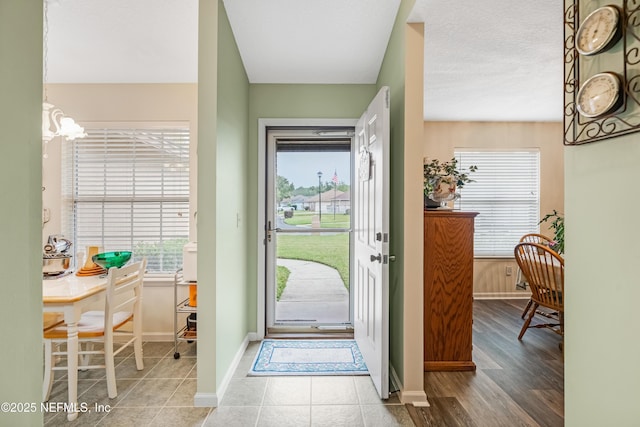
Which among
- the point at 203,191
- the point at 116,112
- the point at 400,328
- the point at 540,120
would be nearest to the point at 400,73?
the point at 203,191

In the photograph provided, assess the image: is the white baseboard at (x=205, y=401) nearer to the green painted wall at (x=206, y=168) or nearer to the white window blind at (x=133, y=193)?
the green painted wall at (x=206, y=168)

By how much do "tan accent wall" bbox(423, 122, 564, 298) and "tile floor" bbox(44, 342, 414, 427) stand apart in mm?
3127

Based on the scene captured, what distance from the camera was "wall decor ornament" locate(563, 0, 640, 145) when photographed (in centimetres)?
77

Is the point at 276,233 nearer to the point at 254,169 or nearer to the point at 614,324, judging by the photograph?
the point at 254,169

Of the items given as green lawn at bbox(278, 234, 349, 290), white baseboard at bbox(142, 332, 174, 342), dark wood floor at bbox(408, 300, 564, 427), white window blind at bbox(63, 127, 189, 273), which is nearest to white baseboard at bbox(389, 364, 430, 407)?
dark wood floor at bbox(408, 300, 564, 427)

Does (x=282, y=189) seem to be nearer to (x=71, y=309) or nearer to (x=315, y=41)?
(x=315, y=41)

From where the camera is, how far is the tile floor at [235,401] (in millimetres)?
1913

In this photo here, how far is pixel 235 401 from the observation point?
6.95 ft

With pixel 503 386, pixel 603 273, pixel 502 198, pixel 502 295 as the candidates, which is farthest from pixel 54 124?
pixel 502 295

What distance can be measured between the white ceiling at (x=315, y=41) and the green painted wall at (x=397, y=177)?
17 centimetres

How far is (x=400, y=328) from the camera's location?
2201mm

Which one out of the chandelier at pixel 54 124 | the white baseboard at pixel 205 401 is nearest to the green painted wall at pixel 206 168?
the white baseboard at pixel 205 401

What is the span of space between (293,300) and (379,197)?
1903 millimetres

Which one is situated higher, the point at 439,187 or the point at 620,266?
the point at 439,187
